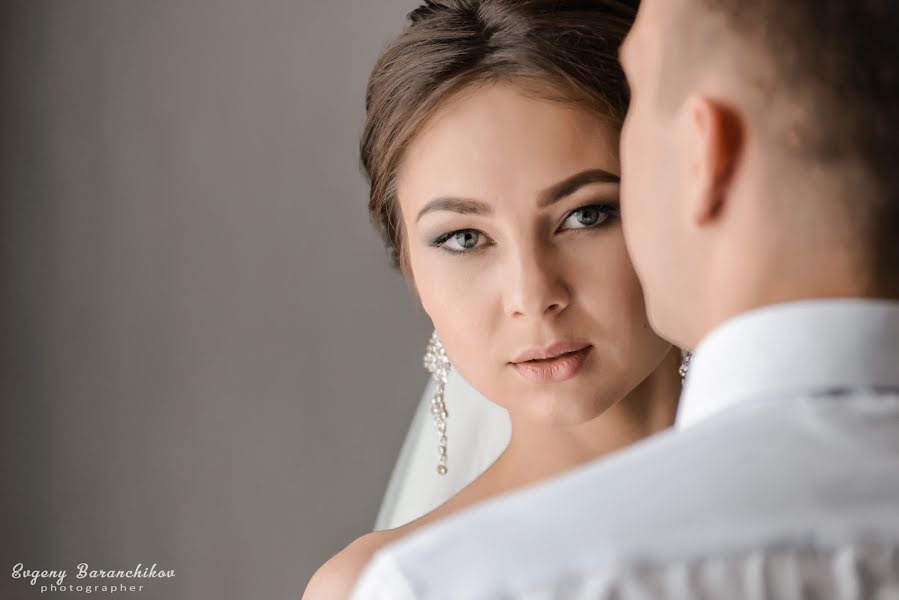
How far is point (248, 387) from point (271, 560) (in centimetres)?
37

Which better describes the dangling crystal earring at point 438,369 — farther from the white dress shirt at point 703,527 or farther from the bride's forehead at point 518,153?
the white dress shirt at point 703,527

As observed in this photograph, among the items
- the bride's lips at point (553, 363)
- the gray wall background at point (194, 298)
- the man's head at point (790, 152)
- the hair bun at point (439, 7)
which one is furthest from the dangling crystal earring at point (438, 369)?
the man's head at point (790, 152)

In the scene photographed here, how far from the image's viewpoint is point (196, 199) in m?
1.99

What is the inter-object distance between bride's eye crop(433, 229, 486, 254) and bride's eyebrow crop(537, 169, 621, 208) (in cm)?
10

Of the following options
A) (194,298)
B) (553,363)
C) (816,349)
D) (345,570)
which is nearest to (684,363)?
(553,363)

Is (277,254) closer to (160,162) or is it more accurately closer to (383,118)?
(160,162)

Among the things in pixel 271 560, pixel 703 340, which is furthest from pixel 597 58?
pixel 271 560

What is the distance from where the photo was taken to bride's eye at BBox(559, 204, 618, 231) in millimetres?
1208

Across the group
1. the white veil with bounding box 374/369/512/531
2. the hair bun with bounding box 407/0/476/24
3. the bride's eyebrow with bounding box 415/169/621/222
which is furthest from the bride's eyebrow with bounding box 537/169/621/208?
the white veil with bounding box 374/369/512/531

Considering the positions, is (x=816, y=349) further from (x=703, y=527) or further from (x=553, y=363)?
(x=553, y=363)

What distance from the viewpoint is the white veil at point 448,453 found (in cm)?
202

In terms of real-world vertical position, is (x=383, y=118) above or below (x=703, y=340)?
above

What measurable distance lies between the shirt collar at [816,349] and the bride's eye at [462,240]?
55cm

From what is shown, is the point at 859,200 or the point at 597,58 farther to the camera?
the point at 597,58
